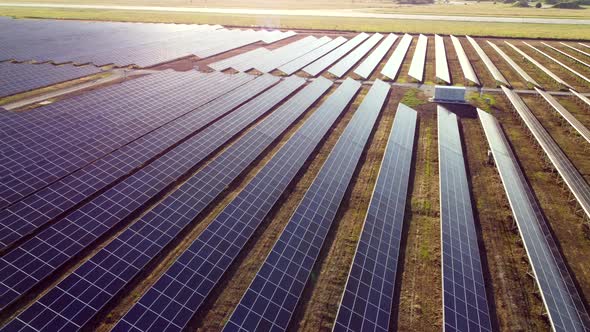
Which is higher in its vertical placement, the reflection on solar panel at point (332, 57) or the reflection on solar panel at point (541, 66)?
the reflection on solar panel at point (541, 66)

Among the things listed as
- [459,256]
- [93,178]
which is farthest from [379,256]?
[93,178]

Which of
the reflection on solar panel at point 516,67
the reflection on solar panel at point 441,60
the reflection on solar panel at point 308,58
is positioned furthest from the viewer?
the reflection on solar panel at point 308,58

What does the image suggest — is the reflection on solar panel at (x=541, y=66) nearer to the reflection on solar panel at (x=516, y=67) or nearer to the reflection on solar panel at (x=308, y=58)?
the reflection on solar panel at (x=516, y=67)

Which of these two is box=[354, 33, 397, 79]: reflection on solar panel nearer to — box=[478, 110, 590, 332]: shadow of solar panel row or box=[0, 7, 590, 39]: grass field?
box=[0, 7, 590, 39]: grass field

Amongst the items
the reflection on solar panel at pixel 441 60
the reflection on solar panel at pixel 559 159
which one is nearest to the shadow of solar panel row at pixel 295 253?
the reflection on solar panel at pixel 559 159

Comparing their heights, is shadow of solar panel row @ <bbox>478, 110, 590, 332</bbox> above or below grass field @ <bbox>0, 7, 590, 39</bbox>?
below

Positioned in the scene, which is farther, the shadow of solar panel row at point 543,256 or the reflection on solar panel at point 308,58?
the reflection on solar panel at point 308,58

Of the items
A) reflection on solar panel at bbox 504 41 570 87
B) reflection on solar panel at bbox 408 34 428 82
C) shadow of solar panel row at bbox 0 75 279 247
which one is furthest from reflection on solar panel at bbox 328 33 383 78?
reflection on solar panel at bbox 504 41 570 87
